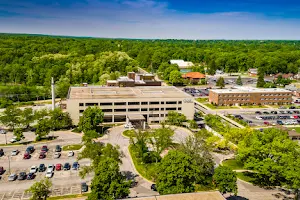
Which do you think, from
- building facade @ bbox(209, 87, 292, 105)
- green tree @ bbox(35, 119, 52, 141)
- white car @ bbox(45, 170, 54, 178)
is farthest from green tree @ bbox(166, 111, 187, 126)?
white car @ bbox(45, 170, 54, 178)

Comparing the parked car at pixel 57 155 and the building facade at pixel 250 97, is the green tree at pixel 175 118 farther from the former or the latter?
the parked car at pixel 57 155

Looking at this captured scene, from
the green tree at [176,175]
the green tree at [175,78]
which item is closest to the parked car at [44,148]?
the green tree at [176,175]

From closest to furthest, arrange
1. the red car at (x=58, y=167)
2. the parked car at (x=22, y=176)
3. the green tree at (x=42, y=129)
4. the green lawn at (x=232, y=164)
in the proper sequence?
the parked car at (x=22, y=176)
the red car at (x=58, y=167)
the green lawn at (x=232, y=164)
the green tree at (x=42, y=129)

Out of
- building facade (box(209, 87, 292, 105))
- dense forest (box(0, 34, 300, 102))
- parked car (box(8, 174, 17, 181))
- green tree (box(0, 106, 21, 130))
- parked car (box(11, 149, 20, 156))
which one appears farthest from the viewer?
dense forest (box(0, 34, 300, 102))

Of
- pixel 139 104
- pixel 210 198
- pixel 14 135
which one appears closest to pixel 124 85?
pixel 139 104

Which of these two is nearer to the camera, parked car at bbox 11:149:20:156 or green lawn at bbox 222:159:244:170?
green lawn at bbox 222:159:244:170

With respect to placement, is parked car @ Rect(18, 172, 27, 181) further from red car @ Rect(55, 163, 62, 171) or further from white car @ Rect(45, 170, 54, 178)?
red car @ Rect(55, 163, 62, 171)

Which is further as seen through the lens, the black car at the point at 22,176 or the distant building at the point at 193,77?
the distant building at the point at 193,77
